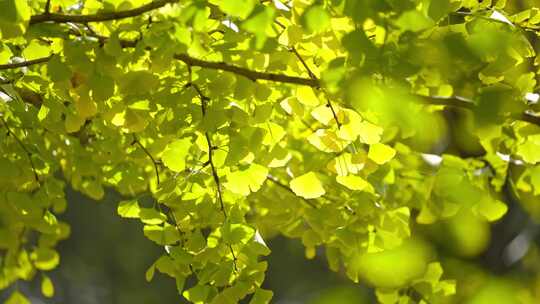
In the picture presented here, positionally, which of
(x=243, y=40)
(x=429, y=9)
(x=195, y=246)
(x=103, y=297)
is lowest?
(x=103, y=297)

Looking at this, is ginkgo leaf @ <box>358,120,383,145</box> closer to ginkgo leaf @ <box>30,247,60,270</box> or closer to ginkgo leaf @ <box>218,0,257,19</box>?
ginkgo leaf @ <box>218,0,257,19</box>

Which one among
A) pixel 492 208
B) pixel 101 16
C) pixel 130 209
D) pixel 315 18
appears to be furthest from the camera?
pixel 492 208

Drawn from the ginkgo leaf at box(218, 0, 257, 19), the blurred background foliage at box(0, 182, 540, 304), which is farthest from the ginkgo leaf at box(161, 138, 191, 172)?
the blurred background foliage at box(0, 182, 540, 304)

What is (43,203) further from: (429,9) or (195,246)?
(429,9)

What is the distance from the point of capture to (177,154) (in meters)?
1.10

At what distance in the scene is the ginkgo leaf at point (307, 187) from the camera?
1.14 m

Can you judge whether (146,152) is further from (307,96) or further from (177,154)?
(307,96)

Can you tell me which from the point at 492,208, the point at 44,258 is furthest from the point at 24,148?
the point at 492,208

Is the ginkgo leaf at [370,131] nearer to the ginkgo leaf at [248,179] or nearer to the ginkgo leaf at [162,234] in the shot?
the ginkgo leaf at [248,179]

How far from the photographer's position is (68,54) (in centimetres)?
94

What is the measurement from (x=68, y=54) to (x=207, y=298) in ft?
1.18

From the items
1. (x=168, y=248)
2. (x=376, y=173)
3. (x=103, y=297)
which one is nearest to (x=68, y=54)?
(x=168, y=248)

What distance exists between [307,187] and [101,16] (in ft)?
1.20

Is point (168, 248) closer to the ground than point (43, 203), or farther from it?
farther from it
